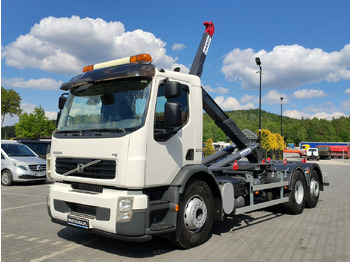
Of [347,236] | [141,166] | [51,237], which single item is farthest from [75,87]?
[347,236]

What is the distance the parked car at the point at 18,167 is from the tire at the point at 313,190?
34.2 ft

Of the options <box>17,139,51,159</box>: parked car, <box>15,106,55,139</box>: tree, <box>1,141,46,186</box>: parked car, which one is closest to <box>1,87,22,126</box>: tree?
<box>15,106,55,139</box>: tree

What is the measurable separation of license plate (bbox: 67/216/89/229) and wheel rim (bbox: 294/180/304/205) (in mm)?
5360

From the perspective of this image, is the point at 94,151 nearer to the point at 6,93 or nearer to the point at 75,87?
the point at 75,87

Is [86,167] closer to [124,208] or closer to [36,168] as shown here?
[124,208]

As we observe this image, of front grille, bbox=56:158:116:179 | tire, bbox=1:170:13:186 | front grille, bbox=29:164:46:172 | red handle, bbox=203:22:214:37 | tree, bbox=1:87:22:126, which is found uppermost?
tree, bbox=1:87:22:126

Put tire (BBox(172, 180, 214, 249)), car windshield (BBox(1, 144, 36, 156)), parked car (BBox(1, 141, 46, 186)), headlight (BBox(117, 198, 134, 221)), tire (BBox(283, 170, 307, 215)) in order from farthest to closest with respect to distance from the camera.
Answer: car windshield (BBox(1, 144, 36, 156)), parked car (BBox(1, 141, 46, 186)), tire (BBox(283, 170, 307, 215)), tire (BBox(172, 180, 214, 249)), headlight (BBox(117, 198, 134, 221))

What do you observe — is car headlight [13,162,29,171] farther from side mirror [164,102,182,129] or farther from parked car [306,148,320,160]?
parked car [306,148,320,160]

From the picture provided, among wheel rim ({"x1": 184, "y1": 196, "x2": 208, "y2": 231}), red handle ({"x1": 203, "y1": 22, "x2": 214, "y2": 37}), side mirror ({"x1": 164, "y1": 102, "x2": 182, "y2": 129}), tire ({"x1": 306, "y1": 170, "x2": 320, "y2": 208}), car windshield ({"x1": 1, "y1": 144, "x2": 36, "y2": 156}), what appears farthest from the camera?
car windshield ({"x1": 1, "y1": 144, "x2": 36, "y2": 156})

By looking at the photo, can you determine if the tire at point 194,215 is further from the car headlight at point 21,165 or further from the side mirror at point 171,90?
the car headlight at point 21,165

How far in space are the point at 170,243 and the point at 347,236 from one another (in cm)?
318

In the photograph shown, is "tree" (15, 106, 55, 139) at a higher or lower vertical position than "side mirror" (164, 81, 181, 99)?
higher

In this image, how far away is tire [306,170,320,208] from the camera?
28.3ft

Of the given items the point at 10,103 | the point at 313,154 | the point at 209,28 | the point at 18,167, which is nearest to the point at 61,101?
the point at 209,28
